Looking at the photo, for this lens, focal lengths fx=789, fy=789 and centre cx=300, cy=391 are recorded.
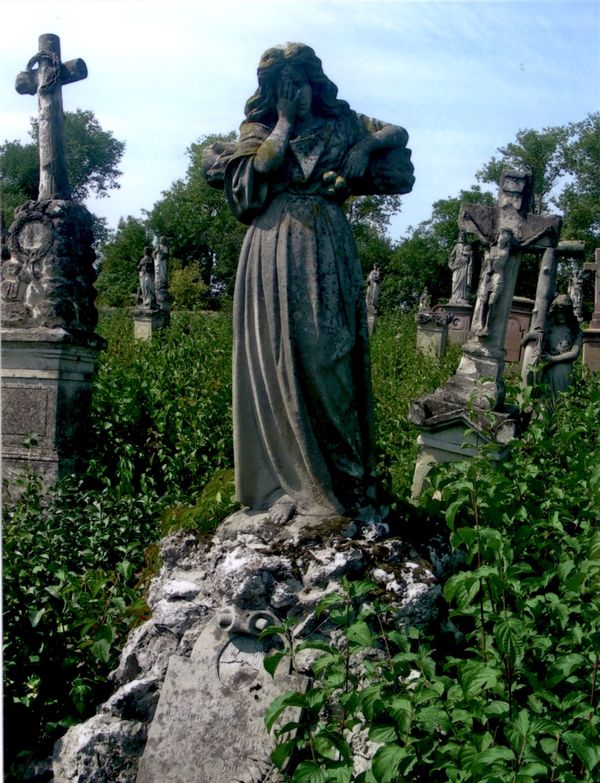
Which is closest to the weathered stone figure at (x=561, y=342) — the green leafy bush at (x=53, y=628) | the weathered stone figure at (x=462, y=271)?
the green leafy bush at (x=53, y=628)

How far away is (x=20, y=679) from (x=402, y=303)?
43.2 metres

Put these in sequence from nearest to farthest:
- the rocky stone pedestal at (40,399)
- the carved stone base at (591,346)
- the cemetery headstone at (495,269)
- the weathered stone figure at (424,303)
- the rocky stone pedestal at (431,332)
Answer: the rocky stone pedestal at (40,399) → the cemetery headstone at (495,269) → the rocky stone pedestal at (431,332) → the carved stone base at (591,346) → the weathered stone figure at (424,303)

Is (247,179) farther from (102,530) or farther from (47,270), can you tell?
(47,270)

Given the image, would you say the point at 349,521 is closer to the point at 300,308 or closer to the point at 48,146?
the point at 300,308

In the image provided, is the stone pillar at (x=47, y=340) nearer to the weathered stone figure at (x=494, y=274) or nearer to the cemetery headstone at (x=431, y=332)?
the weathered stone figure at (x=494, y=274)

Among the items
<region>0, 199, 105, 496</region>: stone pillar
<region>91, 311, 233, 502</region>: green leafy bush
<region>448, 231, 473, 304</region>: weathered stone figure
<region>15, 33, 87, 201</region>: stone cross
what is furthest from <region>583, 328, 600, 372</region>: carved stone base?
<region>0, 199, 105, 496</region>: stone pillar

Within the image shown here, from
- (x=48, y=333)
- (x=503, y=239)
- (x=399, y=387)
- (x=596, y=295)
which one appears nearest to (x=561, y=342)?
(x=399, y=387)

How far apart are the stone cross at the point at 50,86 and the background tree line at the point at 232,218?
111ft

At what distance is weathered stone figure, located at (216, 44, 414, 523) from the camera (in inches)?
143

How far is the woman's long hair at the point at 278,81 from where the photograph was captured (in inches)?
147

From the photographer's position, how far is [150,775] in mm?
2984

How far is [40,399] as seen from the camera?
272 inches

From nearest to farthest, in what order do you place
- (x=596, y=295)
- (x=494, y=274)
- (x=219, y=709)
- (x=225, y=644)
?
1. (x=219, y=709)
2. (x=225, y=644)
3. (x=494, y=274)
4. (x=596, y=295)

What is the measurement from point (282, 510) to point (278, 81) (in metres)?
2.04
